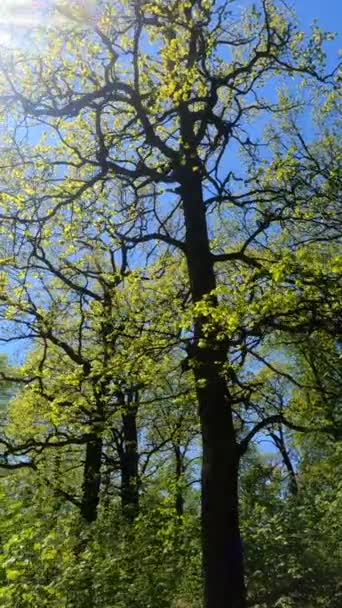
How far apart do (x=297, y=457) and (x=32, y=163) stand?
27.1m

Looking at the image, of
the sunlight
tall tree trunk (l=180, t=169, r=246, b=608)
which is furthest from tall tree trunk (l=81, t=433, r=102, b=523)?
the sunlight

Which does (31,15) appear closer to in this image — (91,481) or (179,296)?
(179,296)

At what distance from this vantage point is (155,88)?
29.8 feet

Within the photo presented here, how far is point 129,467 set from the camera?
16078mm

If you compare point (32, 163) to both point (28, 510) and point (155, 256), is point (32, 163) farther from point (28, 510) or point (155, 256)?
point (28, 510)

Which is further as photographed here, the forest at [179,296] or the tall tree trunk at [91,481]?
the tall tree trunk at [91,481]

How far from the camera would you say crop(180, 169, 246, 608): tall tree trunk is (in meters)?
7.18

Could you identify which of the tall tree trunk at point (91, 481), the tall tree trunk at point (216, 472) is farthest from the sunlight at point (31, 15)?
the tall tree trunk at point (91, 481)

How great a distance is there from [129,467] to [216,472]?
8911mm

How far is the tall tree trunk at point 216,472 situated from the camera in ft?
23.6

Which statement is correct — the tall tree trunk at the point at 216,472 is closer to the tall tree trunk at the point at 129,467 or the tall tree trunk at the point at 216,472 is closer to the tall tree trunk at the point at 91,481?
the tall tree trunk at the point at 129,467

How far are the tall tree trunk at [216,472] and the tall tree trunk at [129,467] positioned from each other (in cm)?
244

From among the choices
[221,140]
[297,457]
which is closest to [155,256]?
[221,140]

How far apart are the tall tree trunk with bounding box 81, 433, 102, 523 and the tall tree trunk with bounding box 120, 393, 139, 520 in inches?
27.2
